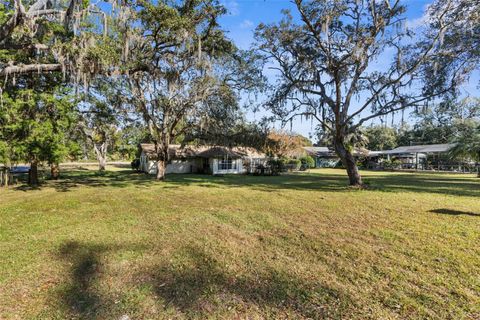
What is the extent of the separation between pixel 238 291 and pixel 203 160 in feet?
78.0

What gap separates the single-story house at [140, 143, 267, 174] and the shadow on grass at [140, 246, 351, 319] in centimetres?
2092

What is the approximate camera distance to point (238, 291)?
10.7ft

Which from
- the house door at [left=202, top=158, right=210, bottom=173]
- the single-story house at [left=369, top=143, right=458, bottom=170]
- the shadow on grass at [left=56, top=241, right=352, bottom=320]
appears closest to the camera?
the shadow on grass at [left=56, top=241, right=352, bottom=320]

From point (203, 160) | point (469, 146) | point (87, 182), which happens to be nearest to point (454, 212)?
point (469, 146)

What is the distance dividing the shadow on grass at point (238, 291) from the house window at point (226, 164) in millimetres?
21691

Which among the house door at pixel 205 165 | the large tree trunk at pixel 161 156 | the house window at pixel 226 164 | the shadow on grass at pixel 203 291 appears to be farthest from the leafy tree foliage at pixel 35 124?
the house window at pixel 226 164

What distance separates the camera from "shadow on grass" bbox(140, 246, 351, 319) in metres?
2.92

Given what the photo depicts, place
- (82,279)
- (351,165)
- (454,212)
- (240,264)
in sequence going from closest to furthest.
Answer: (82,279)
(240,264)
(454,212)
(351,165)

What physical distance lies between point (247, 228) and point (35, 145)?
1082 centimetres

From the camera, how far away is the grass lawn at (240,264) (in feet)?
9.62

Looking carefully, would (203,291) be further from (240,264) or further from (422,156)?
(422,156)

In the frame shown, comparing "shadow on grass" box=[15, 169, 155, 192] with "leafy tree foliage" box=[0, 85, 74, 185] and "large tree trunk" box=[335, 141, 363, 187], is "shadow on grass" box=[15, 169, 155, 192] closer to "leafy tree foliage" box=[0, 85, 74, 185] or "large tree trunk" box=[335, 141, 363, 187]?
"leafy tree foliage" box=[0, 85, 74, 185]

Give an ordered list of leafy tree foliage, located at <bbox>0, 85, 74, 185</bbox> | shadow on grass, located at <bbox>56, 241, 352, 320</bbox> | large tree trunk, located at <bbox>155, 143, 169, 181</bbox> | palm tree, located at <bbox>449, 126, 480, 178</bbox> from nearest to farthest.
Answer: shadow on grass, located at <bbox>56, 241, 352, 320</bbox> → leafy tree foliage, located at <bbox>0, 85, 74, 185</bbox> → large tree trunk, located at <bbox>155, 143, 169, 181</bbox> → palm tree, located at <bbox>449, 126, 480, 178</bbox>

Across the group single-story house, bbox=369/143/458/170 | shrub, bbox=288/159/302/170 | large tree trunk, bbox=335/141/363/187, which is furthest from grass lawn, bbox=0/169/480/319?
single-story house, bbox=369/143/458/170
